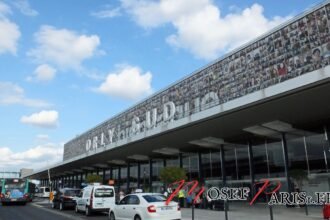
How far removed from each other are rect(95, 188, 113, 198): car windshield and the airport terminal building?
21.4ft

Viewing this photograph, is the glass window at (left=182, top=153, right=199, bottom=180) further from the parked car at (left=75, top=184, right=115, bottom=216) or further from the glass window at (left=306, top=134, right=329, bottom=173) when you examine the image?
A: the parked car at (left=75, top=184, right=115, bottom=216)

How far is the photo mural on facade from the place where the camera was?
1802 centimetres

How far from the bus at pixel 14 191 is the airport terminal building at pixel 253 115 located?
344 inches

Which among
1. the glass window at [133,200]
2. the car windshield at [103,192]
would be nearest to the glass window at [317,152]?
the car windshield at [103,192]

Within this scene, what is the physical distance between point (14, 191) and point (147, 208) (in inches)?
978

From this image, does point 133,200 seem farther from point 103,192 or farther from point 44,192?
point 44,192

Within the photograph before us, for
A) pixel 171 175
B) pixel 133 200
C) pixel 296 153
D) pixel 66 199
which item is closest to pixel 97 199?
pixel 66 199

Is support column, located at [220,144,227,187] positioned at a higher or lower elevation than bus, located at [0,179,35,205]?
higher

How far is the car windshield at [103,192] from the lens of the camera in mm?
22234

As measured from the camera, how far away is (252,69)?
21.7 meters

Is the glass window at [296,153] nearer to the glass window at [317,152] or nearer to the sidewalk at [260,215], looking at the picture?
the glass window at [317,152]

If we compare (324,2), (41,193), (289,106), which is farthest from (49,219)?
(41,193)

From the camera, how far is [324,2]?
17.8 m

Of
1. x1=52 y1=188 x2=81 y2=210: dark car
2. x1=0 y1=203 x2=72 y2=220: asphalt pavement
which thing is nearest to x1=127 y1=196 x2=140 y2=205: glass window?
x1=0 y1=203 x2=72 y2=220: asphalt pavement
